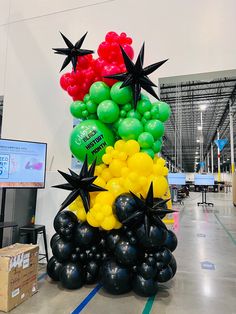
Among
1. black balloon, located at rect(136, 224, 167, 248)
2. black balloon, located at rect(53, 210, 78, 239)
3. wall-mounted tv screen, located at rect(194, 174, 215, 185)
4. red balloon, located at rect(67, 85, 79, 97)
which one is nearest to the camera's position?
black balloon, located at rect(136, 224, 167, 248)

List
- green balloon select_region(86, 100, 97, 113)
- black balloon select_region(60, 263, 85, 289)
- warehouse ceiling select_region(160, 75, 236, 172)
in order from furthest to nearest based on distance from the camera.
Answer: warehouse ceiling select_region(160, 75, 236, 172) → green balloon select_region(86, 100, 97, 113) → black balloon select_region(60, 263, 85, 289)

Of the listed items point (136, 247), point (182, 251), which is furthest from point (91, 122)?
point (182, 251)

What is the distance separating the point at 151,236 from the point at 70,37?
3.55 metres

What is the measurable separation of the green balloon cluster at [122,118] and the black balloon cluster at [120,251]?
647mm

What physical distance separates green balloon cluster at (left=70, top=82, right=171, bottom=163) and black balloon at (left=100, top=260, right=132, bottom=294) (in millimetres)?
1140

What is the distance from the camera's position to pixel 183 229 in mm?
6215

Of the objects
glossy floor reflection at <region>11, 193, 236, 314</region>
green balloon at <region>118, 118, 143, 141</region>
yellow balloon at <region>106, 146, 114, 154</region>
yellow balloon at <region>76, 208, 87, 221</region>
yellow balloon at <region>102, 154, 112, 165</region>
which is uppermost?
green balloon at <region>118, 118, 143, 141</region>

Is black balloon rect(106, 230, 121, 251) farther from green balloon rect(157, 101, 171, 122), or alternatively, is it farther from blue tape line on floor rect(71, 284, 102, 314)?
green balloon rect(157, 101, 171, 122)

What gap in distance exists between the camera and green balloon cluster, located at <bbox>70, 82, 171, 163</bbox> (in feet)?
8.69

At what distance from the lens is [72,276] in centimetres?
253

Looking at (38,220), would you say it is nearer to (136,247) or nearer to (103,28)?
(136,247)

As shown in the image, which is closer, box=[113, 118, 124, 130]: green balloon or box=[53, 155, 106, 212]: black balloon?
box=[53, 155, 106, 212]: black balloon

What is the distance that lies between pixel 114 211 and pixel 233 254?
9.08 ft

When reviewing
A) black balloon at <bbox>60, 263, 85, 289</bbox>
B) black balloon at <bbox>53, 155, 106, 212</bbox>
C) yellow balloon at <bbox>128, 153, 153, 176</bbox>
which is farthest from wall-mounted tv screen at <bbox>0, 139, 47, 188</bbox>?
yellow balloon at <bbox>128, 153, 153, 176</bbox>
